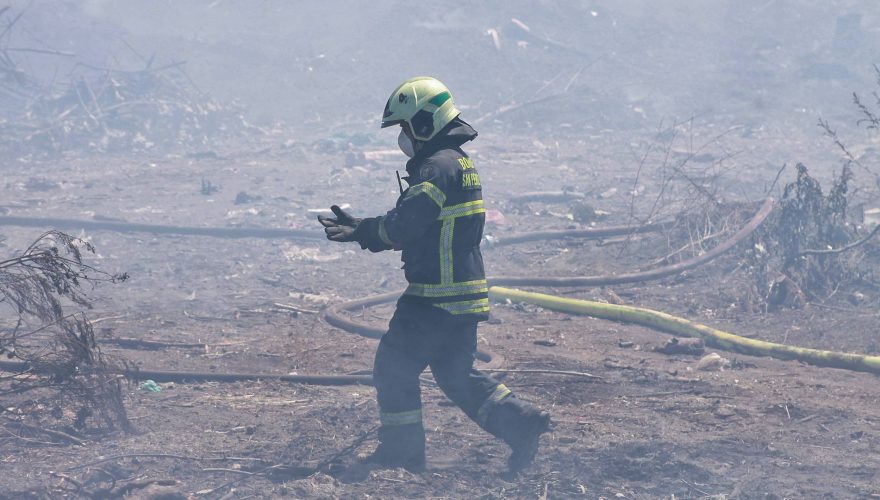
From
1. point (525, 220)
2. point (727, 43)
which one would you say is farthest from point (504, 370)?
point (727, 43)

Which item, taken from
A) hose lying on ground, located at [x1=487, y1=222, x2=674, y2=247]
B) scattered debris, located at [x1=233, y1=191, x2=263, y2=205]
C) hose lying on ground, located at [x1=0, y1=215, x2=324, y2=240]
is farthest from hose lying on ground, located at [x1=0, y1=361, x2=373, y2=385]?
scattered debris, located at [x1=233, y1=191, x2=263, y2=205]

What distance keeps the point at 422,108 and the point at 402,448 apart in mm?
1700

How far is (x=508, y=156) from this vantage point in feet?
51.4

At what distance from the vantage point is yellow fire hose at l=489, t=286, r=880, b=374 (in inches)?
219

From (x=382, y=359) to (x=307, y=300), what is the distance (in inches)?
159

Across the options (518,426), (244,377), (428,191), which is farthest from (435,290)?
(244,377)

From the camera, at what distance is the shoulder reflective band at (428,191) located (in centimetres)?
370

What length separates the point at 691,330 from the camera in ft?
21.0

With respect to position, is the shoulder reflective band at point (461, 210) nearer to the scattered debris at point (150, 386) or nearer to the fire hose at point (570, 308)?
the fire hose at point (570, 308)

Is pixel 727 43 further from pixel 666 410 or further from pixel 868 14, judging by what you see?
pixel 666 410

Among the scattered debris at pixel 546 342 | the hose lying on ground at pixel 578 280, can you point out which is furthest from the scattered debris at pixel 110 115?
the scattered debris at pixel 546 342

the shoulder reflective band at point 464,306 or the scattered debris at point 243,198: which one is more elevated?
the scattered debris at point 243,198

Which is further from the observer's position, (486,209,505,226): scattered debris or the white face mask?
(486,209,505,226): scattered debris

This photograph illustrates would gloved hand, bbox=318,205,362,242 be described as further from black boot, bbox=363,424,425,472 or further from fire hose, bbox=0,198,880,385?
fire hose, bbox=0,198,880,385
